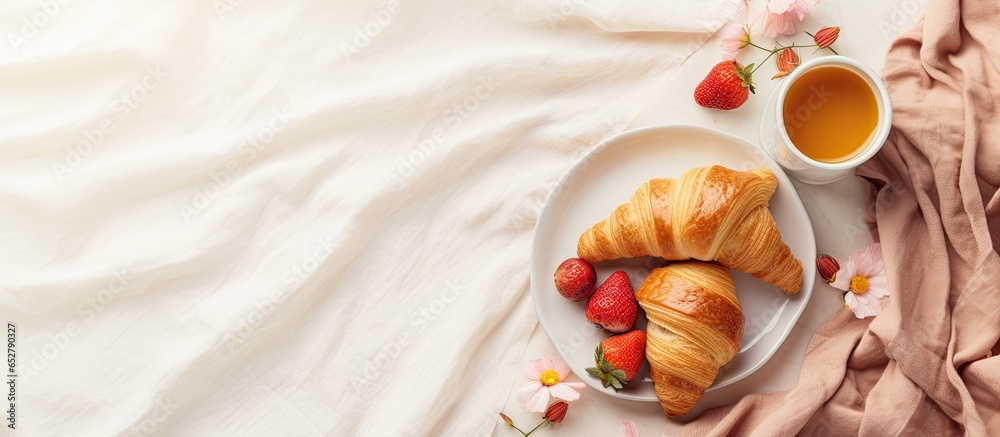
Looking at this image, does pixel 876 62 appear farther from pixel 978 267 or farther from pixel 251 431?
pixel 251 431

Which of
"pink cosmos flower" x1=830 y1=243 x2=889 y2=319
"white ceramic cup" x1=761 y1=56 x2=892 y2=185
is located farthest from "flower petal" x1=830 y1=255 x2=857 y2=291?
"white ceramic cup" x1=761 y1=56 x2=892 y2=185

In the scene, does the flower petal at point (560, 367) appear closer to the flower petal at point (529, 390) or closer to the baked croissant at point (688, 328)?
the flower petal at point (529, 390)

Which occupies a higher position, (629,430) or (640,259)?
(640,259)

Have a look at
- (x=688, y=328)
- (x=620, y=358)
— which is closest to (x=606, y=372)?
(x=620, y=358)

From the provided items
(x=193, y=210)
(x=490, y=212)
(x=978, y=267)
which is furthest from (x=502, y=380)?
(x=978, y=267)

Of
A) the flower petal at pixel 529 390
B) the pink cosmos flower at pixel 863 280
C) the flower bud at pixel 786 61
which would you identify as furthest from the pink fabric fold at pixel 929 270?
the flower petal at pixel 529 390

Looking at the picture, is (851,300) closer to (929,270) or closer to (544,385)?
(929,270)
